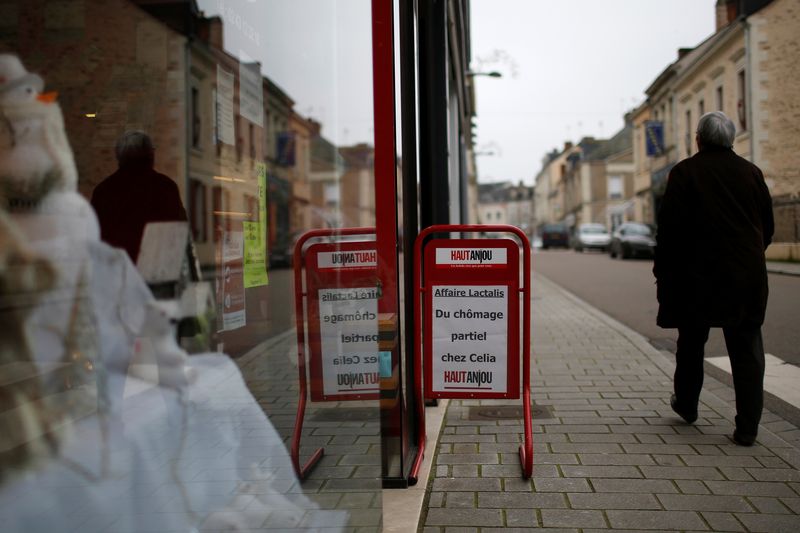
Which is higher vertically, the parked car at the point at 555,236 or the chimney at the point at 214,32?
the chimney at the point at 214,32

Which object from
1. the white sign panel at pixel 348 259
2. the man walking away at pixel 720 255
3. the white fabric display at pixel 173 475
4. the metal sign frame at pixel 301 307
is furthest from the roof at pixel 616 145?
the white fabric display at pixel 173 475

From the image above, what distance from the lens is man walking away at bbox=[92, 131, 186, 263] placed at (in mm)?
2604

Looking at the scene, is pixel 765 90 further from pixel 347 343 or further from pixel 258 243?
pixel 258 243

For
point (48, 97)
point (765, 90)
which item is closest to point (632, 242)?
point (765, 90)

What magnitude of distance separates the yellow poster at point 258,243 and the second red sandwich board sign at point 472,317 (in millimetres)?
950

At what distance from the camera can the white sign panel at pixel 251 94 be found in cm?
309

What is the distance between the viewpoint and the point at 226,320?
3271 mm

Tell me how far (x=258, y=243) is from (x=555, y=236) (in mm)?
49895

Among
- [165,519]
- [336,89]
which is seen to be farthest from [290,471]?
[336,89]

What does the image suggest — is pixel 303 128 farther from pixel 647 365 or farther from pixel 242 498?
pixel 647 365

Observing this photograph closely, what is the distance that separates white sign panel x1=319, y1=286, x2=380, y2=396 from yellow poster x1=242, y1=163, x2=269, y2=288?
353 millimetres

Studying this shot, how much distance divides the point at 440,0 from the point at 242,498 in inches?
171

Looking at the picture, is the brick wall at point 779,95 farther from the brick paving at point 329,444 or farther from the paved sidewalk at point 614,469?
the brick paving at point 329,444

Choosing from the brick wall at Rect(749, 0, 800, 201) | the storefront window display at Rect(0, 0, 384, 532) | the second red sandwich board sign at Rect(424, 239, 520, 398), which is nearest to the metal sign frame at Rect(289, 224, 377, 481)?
the storefront window display at Rect(0, 0, 384, 532)
